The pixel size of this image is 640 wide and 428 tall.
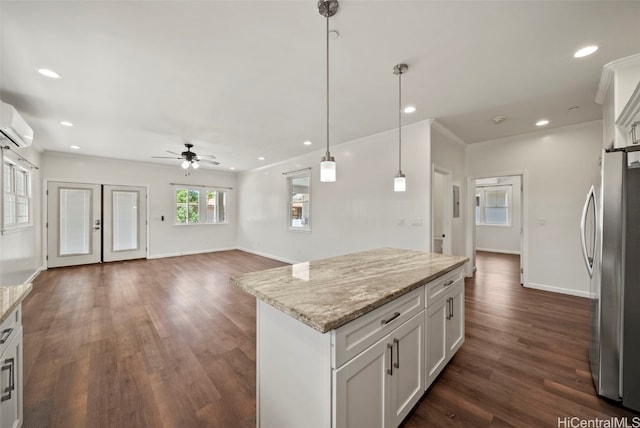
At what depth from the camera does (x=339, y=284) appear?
150 centimetres

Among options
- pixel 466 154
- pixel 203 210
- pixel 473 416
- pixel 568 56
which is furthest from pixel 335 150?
pixel 203 210

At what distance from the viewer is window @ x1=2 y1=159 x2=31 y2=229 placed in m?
3.80

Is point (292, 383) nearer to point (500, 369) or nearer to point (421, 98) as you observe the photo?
point (500, 369)

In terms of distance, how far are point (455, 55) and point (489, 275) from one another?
4581 mm

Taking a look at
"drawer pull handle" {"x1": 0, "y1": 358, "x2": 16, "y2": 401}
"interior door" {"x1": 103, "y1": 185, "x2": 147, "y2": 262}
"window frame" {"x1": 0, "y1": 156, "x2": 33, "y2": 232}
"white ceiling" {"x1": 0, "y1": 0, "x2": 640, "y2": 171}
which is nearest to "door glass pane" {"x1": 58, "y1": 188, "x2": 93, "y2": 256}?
"interior door" {"x1": 103, "y1": 185, "x2": 147, "y2": 262}

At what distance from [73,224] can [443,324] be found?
26.6 feet

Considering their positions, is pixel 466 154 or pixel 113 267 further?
pixel 113 267

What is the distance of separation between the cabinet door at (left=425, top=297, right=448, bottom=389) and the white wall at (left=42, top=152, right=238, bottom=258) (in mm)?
7522

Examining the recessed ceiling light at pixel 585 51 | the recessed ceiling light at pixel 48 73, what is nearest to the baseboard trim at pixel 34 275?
the recessed ceiling light at pixel 48 73

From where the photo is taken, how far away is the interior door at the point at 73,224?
5.66 metres

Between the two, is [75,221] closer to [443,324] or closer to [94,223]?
[94,223]

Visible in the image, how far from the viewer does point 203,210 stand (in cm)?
788

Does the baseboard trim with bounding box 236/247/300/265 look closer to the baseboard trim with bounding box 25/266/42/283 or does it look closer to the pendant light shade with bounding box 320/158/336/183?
the pendant light shade with bounding box 320/158/336/183

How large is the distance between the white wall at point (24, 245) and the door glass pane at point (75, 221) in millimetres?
392
